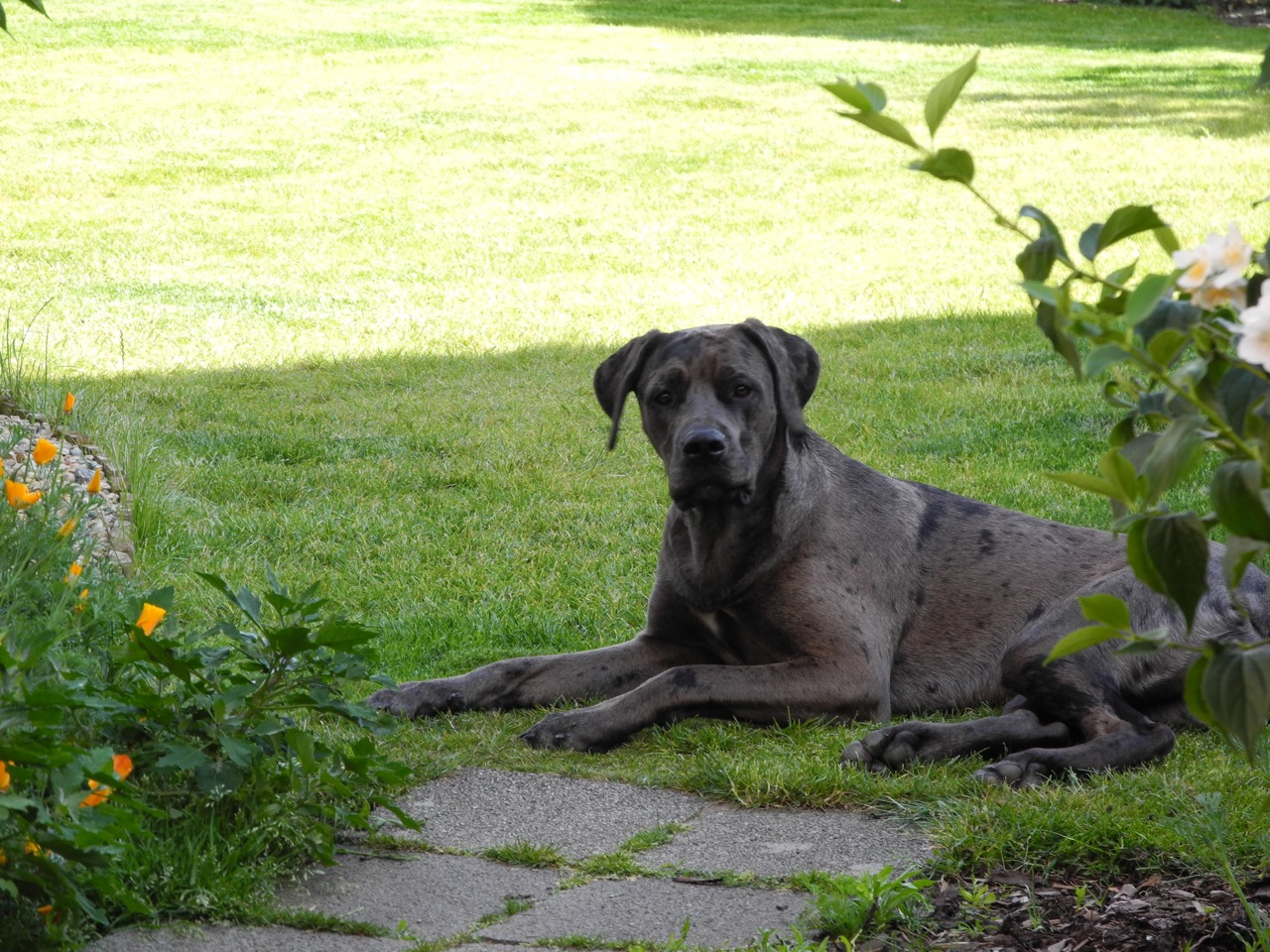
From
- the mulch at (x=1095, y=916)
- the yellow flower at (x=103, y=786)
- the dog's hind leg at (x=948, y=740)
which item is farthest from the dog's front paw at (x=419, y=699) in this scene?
the mulch at (x=1095, y=916)

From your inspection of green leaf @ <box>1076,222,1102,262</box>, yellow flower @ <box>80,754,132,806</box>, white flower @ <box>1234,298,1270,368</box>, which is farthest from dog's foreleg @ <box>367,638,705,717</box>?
white flower @ <box>1234,298,1270,368</box>

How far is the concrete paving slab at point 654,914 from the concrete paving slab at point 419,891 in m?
0.09

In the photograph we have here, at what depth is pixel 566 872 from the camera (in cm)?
342

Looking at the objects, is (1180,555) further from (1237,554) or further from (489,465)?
(489,465)

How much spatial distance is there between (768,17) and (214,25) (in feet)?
37.3

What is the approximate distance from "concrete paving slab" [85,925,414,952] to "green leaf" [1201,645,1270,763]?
→ 1773mm

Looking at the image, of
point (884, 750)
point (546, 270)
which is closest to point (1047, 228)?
point (884, 750)

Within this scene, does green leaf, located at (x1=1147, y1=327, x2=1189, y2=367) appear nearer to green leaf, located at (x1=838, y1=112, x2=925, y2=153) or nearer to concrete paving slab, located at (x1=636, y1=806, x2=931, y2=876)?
green leaf, located at (x1=838, y1=112, x2=925, y2=153)

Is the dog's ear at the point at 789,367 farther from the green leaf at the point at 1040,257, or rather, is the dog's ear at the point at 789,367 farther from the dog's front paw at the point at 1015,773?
the green leaf at the point at 1040,257

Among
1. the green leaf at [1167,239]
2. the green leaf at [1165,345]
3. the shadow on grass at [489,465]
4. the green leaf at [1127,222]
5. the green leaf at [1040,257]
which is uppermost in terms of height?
the green leaf at [1127,222]

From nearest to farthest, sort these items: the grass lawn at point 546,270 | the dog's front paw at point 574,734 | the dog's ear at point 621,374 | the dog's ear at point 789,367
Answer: the dog's front paw at point 574,734, the dog's ear at point 789,367, the dog's ear at point 621,374, the grass lawn at point 546,270

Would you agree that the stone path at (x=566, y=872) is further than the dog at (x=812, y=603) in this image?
No

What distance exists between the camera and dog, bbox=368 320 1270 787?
14.7 ft

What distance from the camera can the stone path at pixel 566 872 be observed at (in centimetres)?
298
